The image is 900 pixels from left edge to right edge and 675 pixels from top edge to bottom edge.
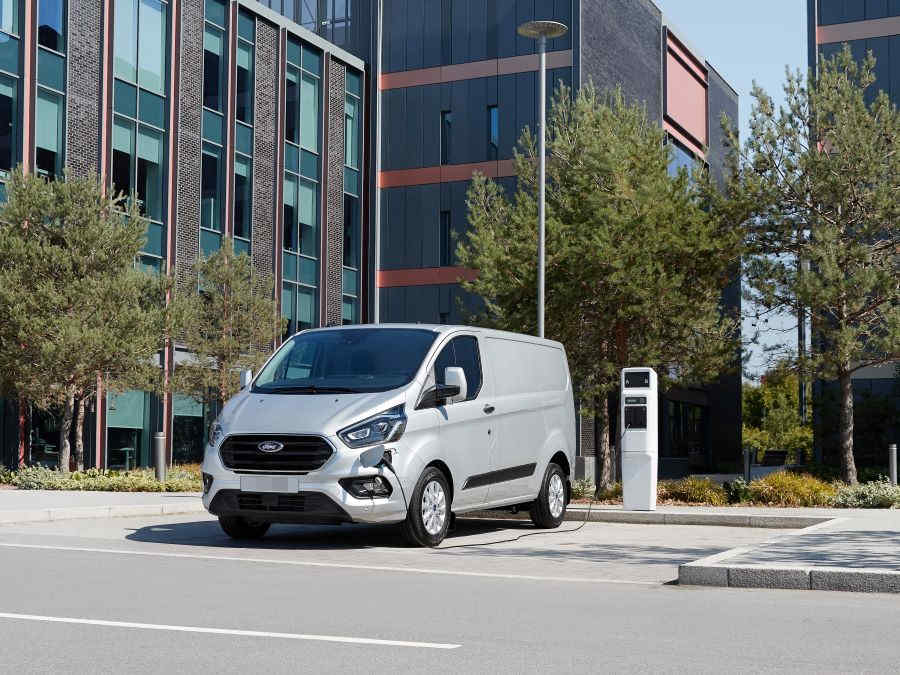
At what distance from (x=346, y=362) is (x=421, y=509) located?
169 cm

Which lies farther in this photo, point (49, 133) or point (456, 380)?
point (49, 133)

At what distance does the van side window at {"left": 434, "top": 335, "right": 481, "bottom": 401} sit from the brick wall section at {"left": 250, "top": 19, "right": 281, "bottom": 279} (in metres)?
24.9

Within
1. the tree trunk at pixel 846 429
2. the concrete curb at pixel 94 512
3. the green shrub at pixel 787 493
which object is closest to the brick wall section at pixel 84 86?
the concrete curb at pixel 94 512

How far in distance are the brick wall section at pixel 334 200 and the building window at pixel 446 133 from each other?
3.27m

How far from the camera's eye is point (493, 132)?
41688 mm

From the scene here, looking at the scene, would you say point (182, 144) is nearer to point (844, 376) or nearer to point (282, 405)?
point (844, 376)

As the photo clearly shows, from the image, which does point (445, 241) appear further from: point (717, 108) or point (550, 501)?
point (550, 501)

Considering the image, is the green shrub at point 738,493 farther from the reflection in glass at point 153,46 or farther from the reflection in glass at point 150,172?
the reflection in glass at point 153,46

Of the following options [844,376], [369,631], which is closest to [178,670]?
[369,631]

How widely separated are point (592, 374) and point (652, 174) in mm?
3960

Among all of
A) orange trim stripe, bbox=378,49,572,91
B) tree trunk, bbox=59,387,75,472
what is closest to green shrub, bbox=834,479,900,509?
tree trunk, bbox=59,387,75,472

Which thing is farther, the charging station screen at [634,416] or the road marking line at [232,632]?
the charging station screen at [634,416]

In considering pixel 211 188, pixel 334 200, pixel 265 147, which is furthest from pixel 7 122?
pixel 334 200

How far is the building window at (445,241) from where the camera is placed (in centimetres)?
4241
